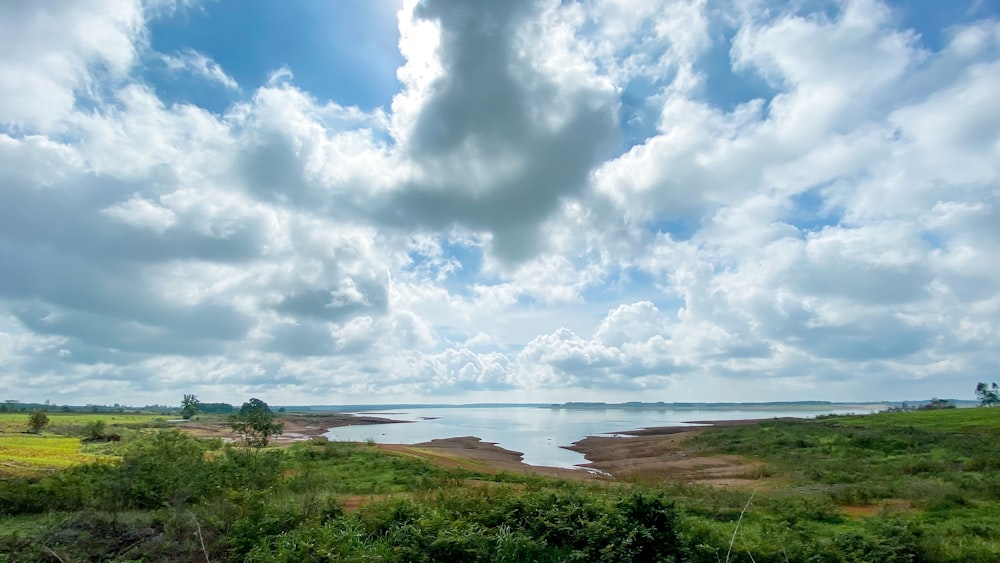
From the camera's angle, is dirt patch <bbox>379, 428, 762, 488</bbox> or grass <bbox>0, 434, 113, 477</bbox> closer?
grass <bbox>0, 434, 113, 477</bbox>

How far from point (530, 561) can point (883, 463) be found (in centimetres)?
2724

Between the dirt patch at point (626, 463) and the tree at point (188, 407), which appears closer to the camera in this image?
the dirt patch at point (626, 463)

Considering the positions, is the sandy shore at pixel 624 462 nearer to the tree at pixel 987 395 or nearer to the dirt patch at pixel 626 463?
the dirt patch at pixel 626 463

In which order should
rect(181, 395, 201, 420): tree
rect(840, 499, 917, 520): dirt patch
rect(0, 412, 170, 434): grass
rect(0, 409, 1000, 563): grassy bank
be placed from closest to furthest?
rect(0, 409, 1000, 563): grassy bank
rect(840, 499, 917, 520): dirt patch
rect(0, 412, 170, 434): grass
rect(181, 395, 201, 420): tree

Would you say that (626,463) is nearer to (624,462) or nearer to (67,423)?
(624,462)

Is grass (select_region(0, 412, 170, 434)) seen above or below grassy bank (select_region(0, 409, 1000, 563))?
below

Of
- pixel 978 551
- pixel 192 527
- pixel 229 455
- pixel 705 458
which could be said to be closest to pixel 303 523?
pixel 192 527

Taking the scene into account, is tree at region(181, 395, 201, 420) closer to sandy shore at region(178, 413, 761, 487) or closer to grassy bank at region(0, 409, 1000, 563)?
sandy shore at region(178, 413, 761, 487)

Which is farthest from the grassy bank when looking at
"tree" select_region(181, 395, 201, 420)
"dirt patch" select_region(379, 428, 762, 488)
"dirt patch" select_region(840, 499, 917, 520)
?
"tree" select_region(181, 395, 201, 420)

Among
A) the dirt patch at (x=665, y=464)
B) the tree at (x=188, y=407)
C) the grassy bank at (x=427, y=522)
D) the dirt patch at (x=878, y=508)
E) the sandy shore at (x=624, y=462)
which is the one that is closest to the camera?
the grassy bank at (x=427, y=522)

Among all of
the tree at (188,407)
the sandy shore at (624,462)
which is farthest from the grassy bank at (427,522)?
the tree at (188,407)

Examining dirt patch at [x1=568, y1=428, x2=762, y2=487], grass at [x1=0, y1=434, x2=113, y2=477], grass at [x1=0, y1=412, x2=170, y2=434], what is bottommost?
dirt patch at [x1=568, y1=428, x2=762, y2=487]

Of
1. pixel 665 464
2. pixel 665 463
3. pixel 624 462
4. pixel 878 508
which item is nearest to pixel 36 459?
pixel 878 508

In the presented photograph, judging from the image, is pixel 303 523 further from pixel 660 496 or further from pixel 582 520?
pixel 660 496
